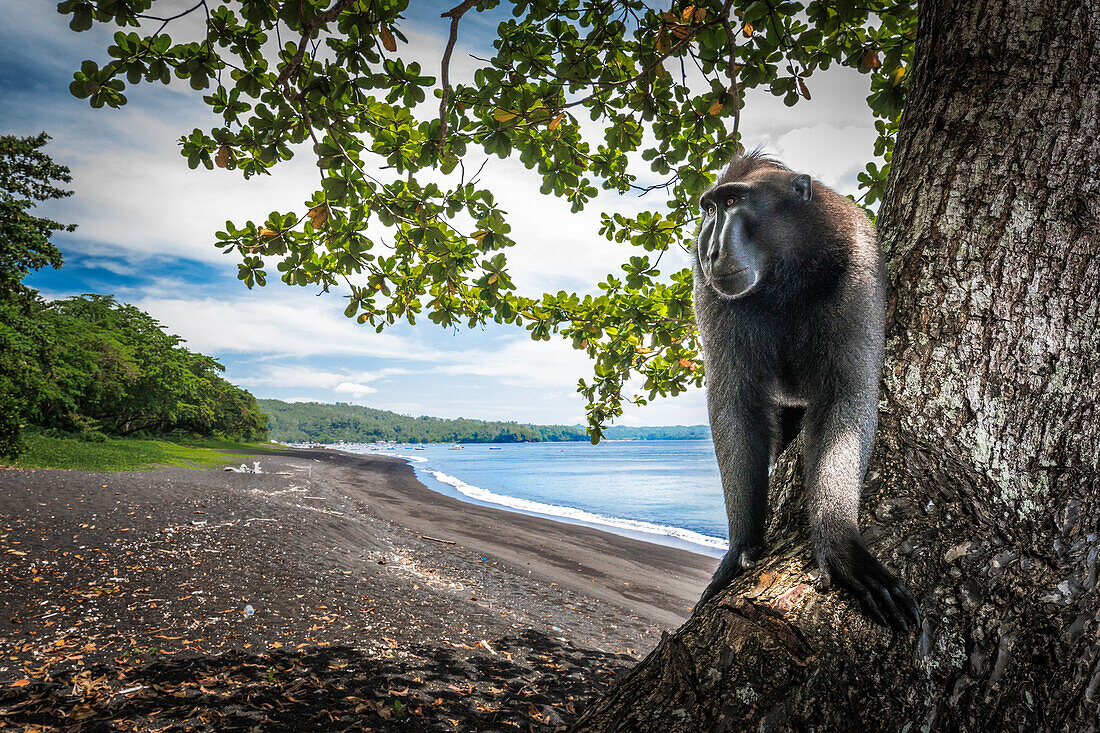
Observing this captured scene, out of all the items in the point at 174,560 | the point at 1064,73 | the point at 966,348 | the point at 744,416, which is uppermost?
the point at 1064,73

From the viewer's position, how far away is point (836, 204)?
2.45 metres

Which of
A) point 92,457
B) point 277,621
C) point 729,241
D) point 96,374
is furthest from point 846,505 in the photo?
point 96,374

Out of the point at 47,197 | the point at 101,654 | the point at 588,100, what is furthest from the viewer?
the point at 47,197

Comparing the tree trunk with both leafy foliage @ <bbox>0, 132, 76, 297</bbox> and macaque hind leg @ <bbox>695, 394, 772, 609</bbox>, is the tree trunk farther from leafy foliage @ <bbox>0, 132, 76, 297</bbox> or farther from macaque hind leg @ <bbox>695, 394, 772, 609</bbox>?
leafy foliage @ <bbox>0, 132, 76, 297</bbox>

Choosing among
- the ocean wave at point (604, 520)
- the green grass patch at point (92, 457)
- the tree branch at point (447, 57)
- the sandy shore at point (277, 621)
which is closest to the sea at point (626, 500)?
the ocean wave at point (604, 520)

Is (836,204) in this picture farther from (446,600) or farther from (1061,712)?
(446,600)

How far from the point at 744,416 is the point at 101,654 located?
648 cm

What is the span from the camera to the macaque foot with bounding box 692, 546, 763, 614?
2151 millimetres

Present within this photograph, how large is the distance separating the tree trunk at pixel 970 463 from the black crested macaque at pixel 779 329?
0.12 m

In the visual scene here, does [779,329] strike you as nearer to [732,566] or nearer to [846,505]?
[846,505]

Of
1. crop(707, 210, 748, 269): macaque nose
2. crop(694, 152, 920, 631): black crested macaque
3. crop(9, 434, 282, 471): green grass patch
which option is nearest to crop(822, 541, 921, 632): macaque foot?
crop(694, 152, 920, 631): black crested macaque

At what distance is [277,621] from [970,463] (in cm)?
719

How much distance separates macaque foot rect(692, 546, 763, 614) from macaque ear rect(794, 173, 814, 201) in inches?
63.4

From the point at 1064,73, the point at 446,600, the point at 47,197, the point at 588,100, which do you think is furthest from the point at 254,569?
the point at 47,197
